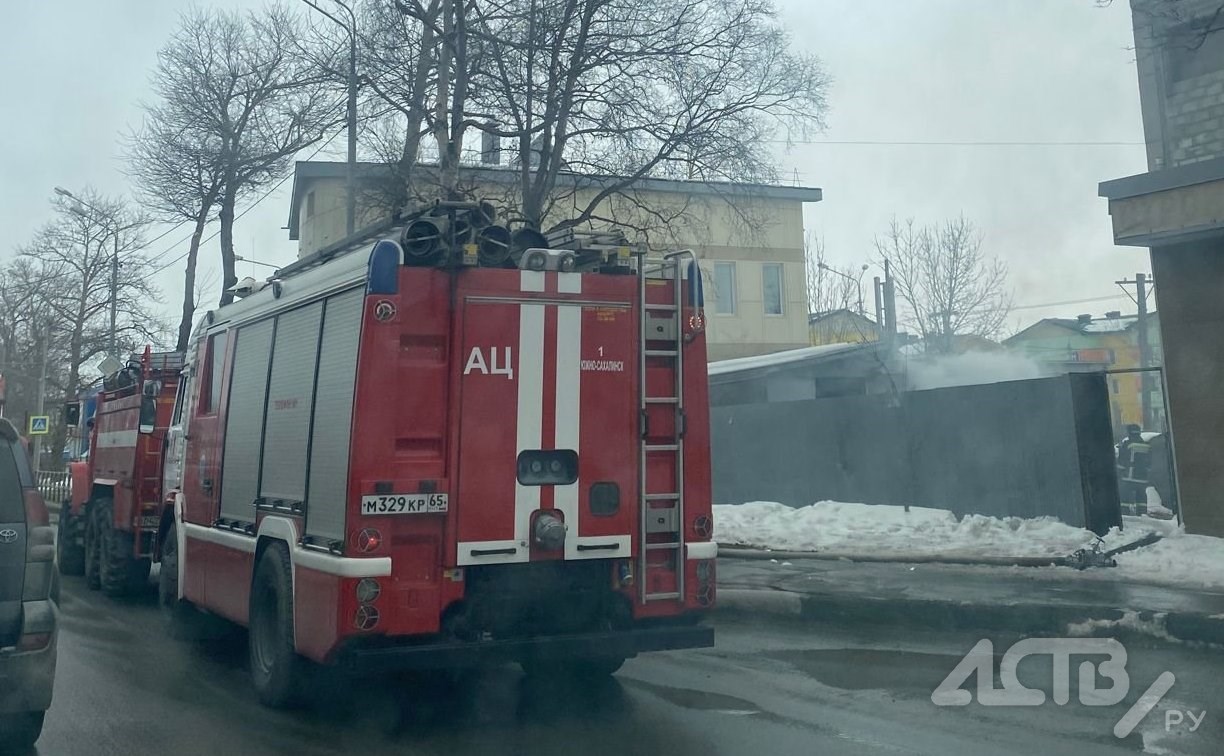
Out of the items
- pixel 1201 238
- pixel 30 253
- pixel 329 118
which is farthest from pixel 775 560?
pixel 30 253

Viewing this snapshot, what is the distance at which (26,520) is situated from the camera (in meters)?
5.76

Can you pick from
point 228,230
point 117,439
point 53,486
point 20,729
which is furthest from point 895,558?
point 53,486

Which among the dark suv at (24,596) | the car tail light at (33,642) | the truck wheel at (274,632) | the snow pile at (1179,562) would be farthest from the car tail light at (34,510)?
the snow pile at (1179,562)

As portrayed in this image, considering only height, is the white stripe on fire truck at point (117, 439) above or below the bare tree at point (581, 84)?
below

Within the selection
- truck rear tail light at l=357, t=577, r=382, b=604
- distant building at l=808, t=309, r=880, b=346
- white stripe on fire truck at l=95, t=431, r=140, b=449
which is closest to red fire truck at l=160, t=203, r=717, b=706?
truck rear tail light at l=357, t=577, r=382, b=604

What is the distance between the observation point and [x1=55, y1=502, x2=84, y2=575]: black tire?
15.5 meters

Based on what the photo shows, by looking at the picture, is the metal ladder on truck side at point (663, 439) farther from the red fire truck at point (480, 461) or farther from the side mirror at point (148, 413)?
the side mirror at point (148, 413)

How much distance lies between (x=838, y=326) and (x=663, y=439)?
40.1m

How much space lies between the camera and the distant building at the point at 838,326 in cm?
4100

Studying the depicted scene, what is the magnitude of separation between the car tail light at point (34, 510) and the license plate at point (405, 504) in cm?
170

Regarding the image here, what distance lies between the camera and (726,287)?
35438 mm

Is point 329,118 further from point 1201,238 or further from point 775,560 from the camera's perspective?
point 1201,238

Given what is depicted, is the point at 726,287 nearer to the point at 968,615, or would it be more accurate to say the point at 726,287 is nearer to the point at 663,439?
the point at 968,615

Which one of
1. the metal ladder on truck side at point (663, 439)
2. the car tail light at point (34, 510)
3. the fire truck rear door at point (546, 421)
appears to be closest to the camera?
the car tail light at point (34, 510)
